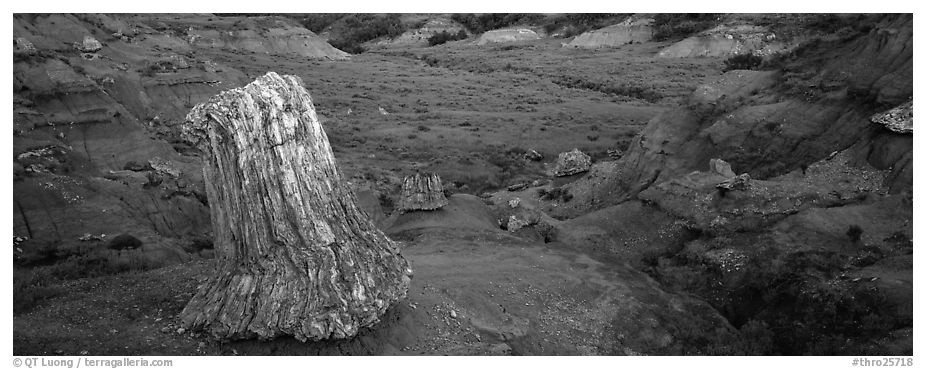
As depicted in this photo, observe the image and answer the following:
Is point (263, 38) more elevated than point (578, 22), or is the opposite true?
point (578, 22)

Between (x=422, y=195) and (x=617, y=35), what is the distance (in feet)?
206

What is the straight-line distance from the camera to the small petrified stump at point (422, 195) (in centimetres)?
2717

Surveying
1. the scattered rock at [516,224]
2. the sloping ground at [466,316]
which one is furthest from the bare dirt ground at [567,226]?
the scattered rock at [516,224]

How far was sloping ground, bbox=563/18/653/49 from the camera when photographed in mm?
83188

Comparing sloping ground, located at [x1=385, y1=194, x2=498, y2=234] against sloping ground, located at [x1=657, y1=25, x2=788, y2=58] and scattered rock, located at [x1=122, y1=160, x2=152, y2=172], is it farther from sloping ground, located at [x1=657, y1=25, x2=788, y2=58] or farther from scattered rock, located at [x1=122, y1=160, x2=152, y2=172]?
sloping ground, located at [x1=657, y1=25, x2=788, y2=58]

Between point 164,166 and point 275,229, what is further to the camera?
point 164,166

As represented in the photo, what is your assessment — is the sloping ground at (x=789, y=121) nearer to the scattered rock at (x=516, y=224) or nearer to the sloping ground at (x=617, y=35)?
the scattered rock at (x=516, y=224)

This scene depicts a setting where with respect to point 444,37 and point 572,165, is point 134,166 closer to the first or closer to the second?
point 572,165

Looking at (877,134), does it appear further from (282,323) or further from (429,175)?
(282,323)

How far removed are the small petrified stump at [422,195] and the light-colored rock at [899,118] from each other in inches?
622

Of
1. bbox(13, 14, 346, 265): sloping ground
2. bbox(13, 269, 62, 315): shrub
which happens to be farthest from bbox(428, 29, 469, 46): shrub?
bbox(13, 269, 62, 315): shrub

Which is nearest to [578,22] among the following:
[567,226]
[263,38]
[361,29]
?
[361,29]

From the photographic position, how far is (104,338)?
13297mm

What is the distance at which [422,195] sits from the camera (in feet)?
89.2
